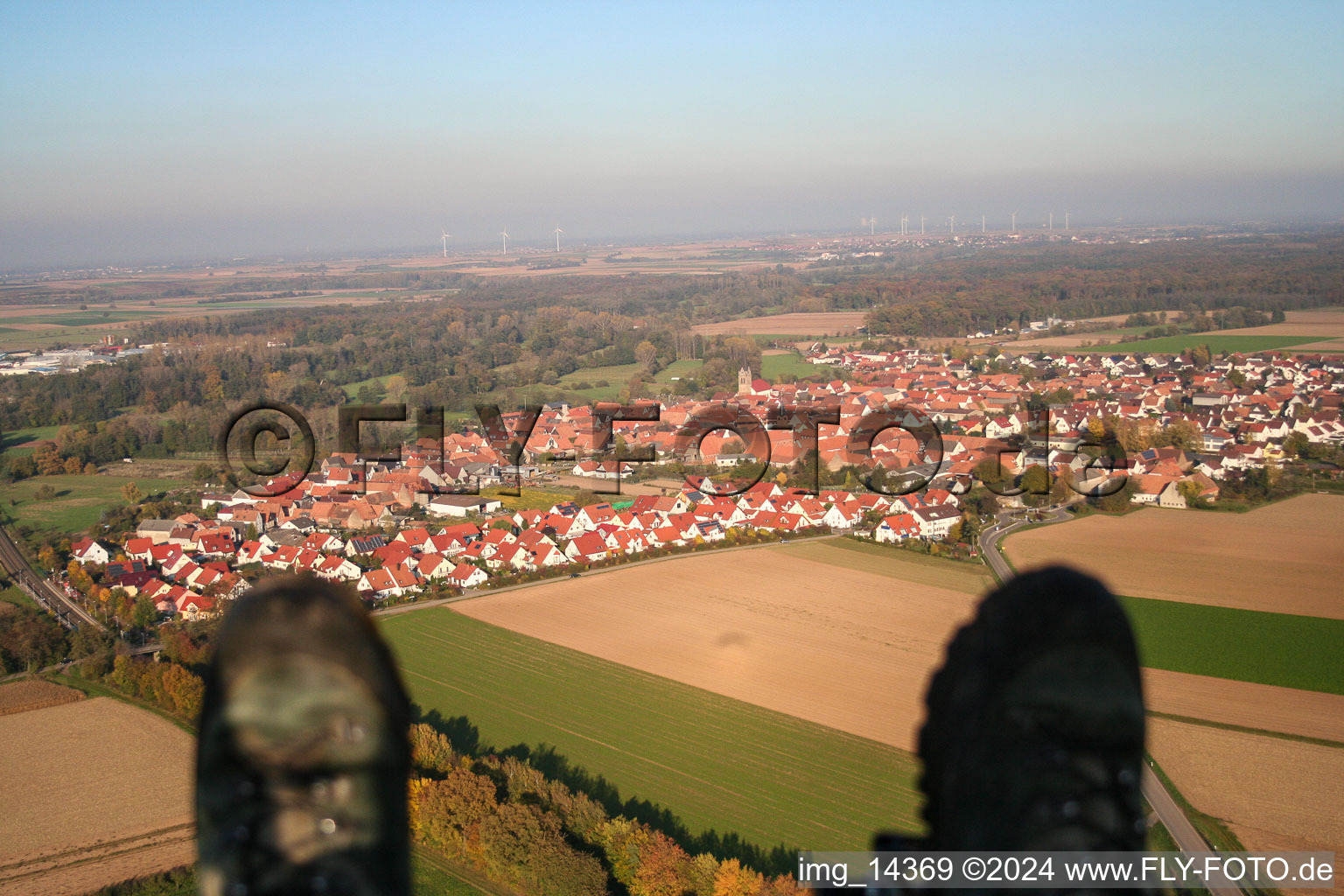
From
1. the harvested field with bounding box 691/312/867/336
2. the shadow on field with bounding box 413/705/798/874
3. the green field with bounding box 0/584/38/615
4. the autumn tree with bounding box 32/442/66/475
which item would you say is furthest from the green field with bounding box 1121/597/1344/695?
the harvested field with bounding box 691/312/867/336

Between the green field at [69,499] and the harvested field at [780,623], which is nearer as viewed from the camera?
the harvested field at [780,623]

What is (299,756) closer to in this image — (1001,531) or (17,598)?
(1001,531)

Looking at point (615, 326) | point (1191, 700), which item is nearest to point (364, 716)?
point (1191, 700)

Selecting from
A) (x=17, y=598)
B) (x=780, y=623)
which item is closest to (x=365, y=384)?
(x=17, y=598)

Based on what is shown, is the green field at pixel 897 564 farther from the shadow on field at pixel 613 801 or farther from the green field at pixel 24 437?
the green field at pixel 24 437

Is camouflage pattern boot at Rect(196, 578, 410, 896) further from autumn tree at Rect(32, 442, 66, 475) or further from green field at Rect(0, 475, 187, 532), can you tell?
autumn tree at Rect(32, 442, 66, 475)

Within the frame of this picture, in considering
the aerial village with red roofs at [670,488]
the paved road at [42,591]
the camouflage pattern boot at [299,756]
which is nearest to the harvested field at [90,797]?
the paved road at [42,591]

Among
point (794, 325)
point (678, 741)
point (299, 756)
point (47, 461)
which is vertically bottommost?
point (678, 741)
